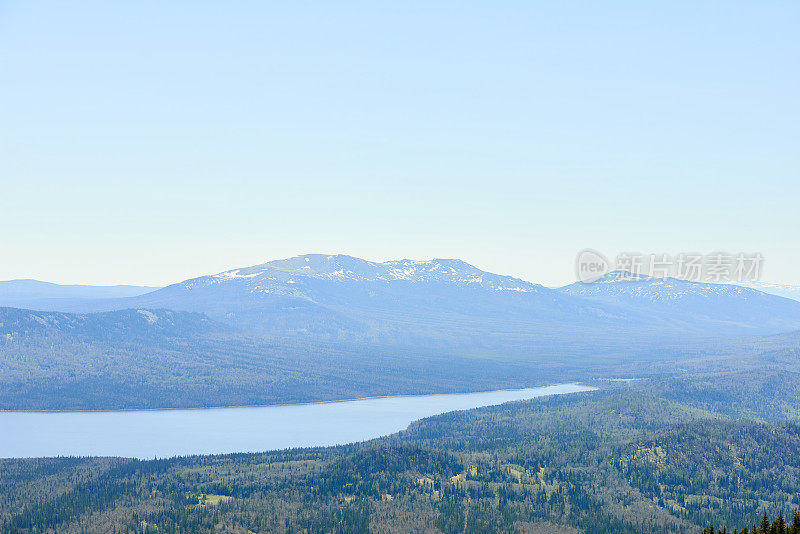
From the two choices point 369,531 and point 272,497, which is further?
point 272,497

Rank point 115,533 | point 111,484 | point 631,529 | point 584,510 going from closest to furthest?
point 115,533, point 631,529, point 584,510, point 111,484

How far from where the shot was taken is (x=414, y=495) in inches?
7338

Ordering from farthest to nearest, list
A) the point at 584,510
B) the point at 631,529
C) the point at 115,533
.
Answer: the point at 584,510 < the point at 631,529 < the point at 115,533

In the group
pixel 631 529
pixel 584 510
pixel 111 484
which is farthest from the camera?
pixel 111 484

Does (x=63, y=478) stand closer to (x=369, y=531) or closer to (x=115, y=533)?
(x=115, y=533)

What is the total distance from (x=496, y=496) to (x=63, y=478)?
4357 inches

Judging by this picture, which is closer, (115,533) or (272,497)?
(115,533)

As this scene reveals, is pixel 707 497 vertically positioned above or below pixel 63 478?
above

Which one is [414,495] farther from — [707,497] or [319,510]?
[707,497]

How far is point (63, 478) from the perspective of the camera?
650 feet

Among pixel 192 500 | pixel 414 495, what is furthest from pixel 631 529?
pixel 192 500

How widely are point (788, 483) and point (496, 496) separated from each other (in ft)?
253

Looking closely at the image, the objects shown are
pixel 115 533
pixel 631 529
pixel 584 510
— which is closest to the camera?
pixel 115 533

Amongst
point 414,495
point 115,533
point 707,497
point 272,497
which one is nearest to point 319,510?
point 272,497
